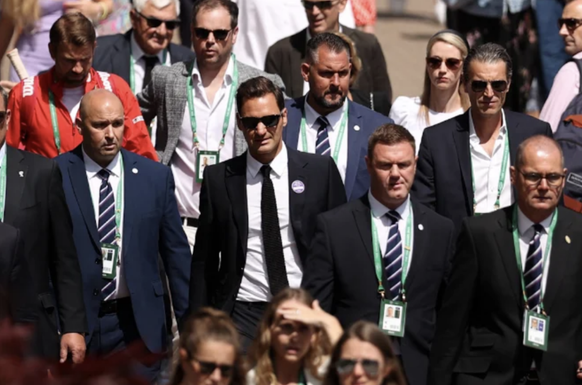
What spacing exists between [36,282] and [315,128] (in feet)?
6.87

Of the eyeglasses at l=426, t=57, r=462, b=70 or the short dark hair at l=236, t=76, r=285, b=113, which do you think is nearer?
the short dark hair at l=236, t=76, r=285, b=113

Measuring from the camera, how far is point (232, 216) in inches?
273

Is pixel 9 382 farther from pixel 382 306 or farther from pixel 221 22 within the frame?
pixel 221 22

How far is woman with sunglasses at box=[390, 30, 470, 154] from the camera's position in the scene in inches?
321

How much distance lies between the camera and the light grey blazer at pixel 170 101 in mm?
8227

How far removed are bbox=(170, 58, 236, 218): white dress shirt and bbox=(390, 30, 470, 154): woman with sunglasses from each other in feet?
3.69

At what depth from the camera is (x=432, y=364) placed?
6.29 m

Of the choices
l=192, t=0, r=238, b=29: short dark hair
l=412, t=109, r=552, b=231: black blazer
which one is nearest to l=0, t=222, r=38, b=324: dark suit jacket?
l=412, t=109, r=552, b=231: black blazer

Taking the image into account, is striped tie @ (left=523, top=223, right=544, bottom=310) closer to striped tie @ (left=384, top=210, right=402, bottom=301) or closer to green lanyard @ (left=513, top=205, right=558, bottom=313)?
green lanyard @ (left=513, top=205, right=558, bottom=313)

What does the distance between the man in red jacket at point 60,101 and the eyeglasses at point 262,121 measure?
3.73 feet

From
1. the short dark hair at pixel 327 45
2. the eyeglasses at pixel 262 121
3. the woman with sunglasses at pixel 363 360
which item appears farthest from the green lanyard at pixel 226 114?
the woman with sunglasses at pixel 363 360

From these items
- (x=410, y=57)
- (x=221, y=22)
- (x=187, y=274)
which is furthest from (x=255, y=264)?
(x=410, y=57)

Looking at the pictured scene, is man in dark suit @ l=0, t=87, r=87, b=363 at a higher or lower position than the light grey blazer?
lower

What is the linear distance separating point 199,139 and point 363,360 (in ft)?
11.0
